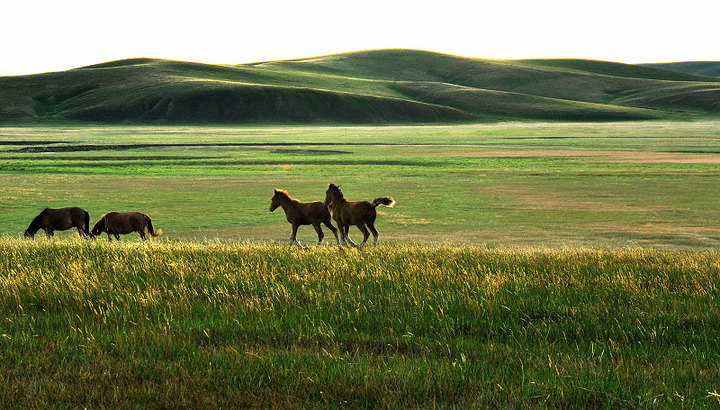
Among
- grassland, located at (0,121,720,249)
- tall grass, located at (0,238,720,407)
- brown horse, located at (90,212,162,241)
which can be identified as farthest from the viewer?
grassland, located at (0,121,720,249)

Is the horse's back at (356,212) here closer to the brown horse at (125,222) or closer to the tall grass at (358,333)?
the tall grass at (358,333)

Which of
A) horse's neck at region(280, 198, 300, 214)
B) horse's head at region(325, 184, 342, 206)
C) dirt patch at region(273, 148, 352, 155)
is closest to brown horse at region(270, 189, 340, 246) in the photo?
horse's neck at region(280, 198, 300, 214)

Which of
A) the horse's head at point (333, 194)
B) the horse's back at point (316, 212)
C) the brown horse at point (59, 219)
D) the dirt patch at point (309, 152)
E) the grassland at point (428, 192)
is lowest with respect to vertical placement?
the dirt patch at point (309, 152)

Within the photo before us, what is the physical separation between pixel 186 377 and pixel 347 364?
1.45 m

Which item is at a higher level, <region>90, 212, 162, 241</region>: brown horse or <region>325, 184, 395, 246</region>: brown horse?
<region>325, 184, 395, 246</region>: brown horse

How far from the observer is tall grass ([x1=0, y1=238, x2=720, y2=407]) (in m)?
6.04

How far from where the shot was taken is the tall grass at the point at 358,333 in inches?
238

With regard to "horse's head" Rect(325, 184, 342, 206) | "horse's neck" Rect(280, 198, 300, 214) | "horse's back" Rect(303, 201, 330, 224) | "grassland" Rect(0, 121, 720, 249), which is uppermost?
"horse's head" Rect(325, 184, 342, 206)

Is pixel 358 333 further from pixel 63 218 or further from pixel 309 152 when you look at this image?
pixel 309 152

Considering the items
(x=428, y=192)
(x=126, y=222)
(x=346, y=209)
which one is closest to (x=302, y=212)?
(x=346, y=209)

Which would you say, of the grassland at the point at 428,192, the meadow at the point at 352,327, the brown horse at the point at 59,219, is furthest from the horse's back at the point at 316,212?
the brown horse at the point at 59,219

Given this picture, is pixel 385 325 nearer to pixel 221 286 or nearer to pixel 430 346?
pixel 430 346

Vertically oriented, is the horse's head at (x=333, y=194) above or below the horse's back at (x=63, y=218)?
above

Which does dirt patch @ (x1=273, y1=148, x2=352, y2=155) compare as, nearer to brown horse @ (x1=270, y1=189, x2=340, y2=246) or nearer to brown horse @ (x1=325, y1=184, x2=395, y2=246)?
brown horse @ (x1=270, y1=189, x2=340, y2=246)
